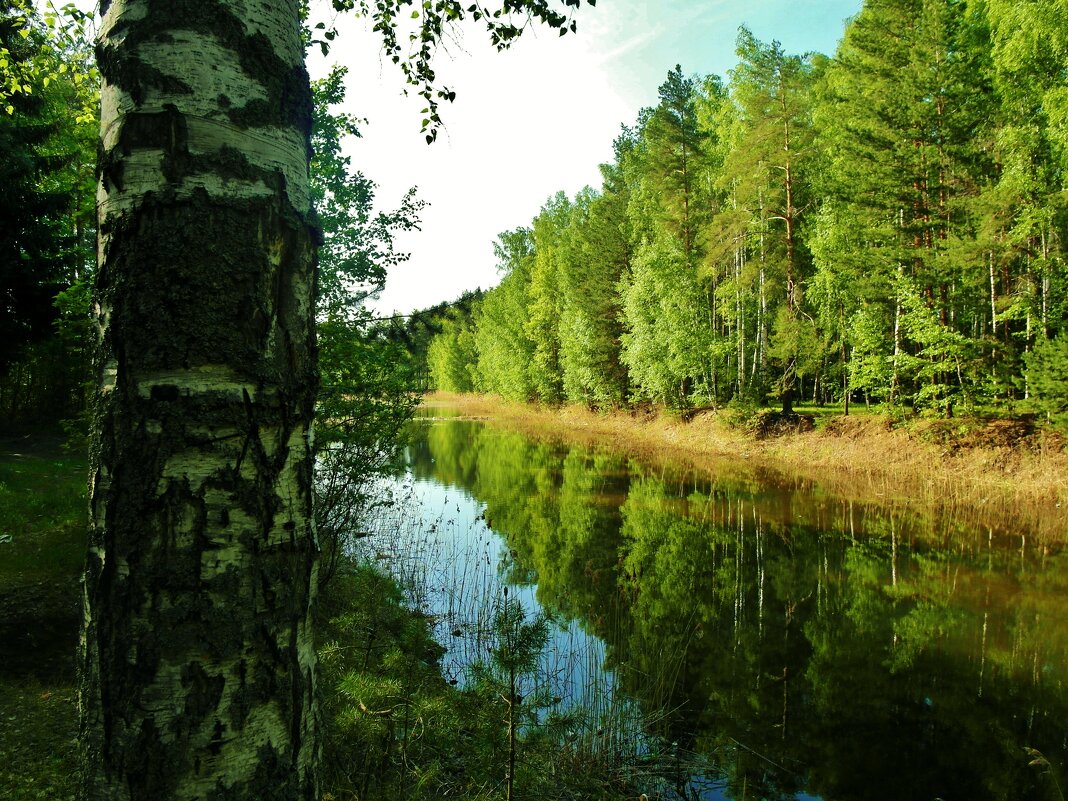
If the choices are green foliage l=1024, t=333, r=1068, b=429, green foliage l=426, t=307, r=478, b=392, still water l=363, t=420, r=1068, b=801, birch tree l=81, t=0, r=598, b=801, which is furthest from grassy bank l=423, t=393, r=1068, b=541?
green foliage l=426, t=307, r=478, b=392

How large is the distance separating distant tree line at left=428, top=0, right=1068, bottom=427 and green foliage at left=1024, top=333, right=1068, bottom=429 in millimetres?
57

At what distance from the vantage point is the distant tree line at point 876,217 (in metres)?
14.2

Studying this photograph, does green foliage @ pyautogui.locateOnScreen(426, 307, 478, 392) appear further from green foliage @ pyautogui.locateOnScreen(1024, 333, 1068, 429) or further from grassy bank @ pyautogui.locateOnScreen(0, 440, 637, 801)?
grassy bank @ pyautogui.locateOnScreen(0, 440, 637, 801)

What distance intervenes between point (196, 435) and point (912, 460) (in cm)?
Answer: 1805

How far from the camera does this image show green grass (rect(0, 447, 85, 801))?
3.10 m

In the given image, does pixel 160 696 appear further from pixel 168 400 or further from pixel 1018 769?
pixel 1018 769

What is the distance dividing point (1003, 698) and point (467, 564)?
21.6ft

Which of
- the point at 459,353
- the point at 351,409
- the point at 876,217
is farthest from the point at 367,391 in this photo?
the point at 459,353

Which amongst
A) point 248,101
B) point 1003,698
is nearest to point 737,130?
point 1003,698

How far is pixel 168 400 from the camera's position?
3.22 feet

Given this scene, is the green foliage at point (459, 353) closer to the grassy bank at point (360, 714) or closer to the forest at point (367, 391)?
the forest at point (367, 391)

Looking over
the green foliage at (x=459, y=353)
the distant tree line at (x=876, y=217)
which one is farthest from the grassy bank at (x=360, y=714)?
the green foliage at (x=459, y=353)

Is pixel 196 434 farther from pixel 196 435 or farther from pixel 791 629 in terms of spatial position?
pixel 791 629

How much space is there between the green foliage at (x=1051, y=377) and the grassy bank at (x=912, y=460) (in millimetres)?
696
